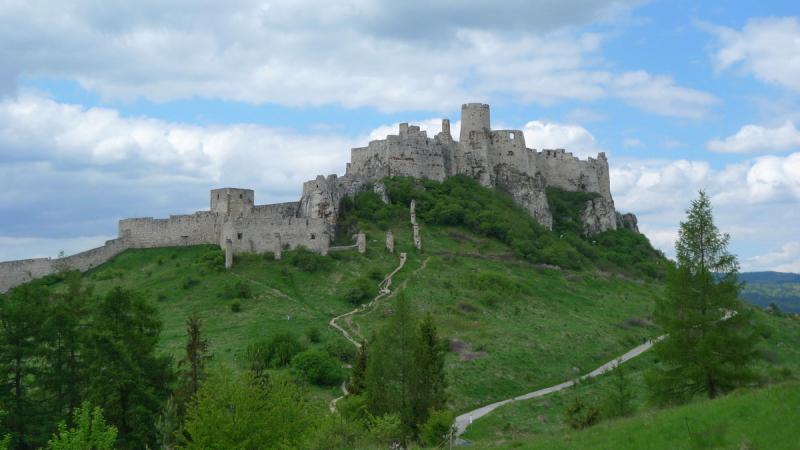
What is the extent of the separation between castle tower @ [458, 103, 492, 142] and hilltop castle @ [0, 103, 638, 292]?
126 millimetres

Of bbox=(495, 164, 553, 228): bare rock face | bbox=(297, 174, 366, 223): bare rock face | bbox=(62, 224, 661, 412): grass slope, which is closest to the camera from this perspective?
bbox=(62, 224, 661, 412): grass slope

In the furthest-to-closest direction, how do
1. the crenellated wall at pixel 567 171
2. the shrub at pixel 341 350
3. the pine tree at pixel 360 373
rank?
the crenellated wall at pixel 567 171 < the shrub at pixel 341 350 < the pine tree at pixel 360 373

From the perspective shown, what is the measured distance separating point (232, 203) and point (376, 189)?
49.6 ft

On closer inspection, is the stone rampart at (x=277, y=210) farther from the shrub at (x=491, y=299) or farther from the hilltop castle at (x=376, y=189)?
the shrub at (x=491, y=299)

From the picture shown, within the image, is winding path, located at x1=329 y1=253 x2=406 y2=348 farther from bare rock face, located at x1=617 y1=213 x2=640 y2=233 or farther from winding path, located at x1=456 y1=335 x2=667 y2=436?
bare rock face, located at x1=617 y1=213 x2=640 y2=233

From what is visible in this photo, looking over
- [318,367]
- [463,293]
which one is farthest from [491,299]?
[318,367]

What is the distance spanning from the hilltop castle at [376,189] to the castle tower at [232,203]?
0.10 metres

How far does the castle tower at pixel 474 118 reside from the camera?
87875 millimetres

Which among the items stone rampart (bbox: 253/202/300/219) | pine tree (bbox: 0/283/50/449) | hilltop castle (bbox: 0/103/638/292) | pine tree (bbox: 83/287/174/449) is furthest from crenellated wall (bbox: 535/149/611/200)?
pine tree (bbox: 0/283/50/449)

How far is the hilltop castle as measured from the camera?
63.0m

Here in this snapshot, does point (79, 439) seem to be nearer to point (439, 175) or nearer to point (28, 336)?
point (28, 336)

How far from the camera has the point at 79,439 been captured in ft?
64.8

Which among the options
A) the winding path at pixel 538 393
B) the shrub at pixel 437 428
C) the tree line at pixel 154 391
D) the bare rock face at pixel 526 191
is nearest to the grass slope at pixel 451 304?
the winding path at pixel 538 393

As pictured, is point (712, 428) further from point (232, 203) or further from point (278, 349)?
point (232, 203)
